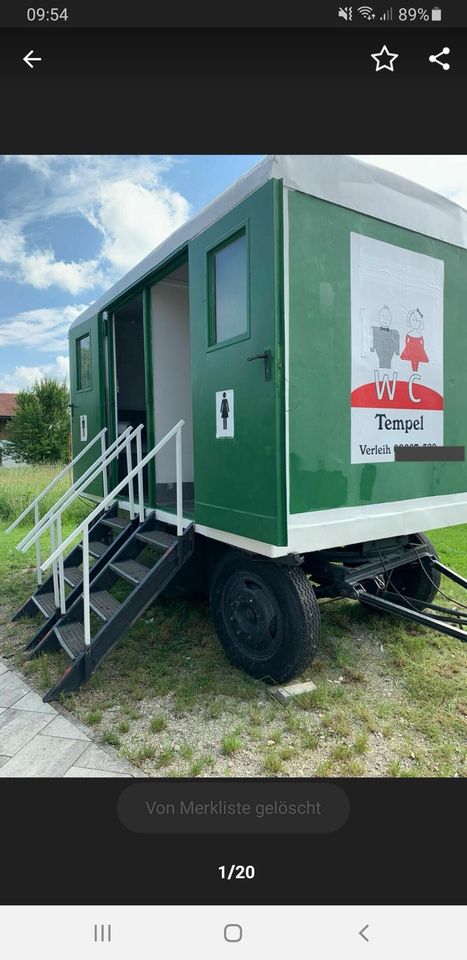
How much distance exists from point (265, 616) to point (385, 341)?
183 cm

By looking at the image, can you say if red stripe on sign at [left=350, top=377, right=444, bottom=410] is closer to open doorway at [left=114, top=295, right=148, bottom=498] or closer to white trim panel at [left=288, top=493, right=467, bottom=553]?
white trim panel at [left=288, top=493, right=467, bottom=553]

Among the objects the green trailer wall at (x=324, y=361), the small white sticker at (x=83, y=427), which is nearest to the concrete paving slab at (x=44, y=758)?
the green trailer wall at (x=324, y=361)

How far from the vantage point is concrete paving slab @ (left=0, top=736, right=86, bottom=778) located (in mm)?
2508

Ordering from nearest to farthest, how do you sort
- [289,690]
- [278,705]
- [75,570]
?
[278,705]
[289,690]
[75,570]

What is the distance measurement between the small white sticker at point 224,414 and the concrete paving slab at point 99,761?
184 centimetres

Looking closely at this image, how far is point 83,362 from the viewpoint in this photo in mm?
6430

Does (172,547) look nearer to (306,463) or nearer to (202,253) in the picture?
(306,463)

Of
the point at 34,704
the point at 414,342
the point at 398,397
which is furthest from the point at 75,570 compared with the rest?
the point at 414,342

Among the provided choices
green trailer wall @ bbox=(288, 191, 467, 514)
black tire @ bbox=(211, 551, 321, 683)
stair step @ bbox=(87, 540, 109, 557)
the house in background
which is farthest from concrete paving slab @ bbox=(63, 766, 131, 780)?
the house in background

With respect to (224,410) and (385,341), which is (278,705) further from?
(385,341)
